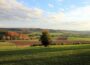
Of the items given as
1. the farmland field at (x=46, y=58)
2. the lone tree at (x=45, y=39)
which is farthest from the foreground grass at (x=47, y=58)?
the lone tree at (x=45, y=39)

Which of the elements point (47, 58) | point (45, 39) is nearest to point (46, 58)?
point (47, 58)

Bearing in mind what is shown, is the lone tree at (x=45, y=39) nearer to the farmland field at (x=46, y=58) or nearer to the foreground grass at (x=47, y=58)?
the farmland field at (x=46, y=58)

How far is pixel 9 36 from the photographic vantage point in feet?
382

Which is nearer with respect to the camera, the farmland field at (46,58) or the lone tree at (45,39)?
the farmland field at (46,58)

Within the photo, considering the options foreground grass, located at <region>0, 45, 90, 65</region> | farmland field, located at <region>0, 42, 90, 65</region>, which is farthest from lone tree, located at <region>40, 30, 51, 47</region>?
foreground grass, located at <region>0, 45, 90, 65</region>

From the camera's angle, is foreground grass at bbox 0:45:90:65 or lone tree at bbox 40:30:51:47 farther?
lone tree at bbox 40:30:51:47

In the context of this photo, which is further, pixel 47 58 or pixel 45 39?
pixel 45 39

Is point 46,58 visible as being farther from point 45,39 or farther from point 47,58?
point 45,39

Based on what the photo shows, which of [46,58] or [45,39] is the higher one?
[46,58]

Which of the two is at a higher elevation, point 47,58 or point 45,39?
point 47,58

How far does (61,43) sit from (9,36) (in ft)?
124

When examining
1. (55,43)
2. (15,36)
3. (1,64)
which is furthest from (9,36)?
(1,64)

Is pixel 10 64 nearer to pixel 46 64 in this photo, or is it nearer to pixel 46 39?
pixel 46 64

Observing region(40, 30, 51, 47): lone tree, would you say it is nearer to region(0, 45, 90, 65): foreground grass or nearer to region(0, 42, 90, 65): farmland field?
region(0, 42, 90, 65): farmland field
